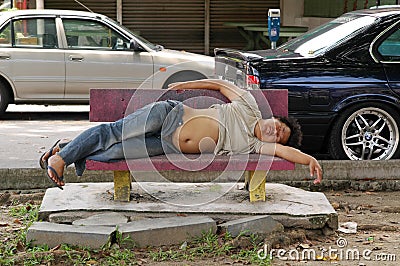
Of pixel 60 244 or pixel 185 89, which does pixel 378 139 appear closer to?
pixel 185 89

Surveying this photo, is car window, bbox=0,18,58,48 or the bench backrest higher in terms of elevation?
car window, bbox=0,18,58,48

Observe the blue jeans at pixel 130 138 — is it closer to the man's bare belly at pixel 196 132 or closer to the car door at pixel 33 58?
the man's bare belly at pixel 196 132

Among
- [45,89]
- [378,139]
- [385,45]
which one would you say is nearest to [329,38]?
[385,45]

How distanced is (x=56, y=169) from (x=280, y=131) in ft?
5.81

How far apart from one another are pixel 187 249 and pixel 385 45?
422 centimetres

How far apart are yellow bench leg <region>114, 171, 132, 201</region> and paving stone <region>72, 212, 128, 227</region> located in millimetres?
274

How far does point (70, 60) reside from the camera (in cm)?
1341

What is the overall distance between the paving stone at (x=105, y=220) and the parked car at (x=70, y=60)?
6700 mm

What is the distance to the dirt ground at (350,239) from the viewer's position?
6.24 meters

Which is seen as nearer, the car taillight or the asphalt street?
the car taillight

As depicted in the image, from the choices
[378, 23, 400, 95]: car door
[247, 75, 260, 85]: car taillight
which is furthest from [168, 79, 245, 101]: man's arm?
[378, 23, 400, 95]: car door

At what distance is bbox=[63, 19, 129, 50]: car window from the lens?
13.5 m

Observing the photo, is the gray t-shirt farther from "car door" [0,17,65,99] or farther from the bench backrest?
"car door" [0,17,65,99]

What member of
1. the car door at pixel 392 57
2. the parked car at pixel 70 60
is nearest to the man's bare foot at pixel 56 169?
the car door at pixel 392 57
